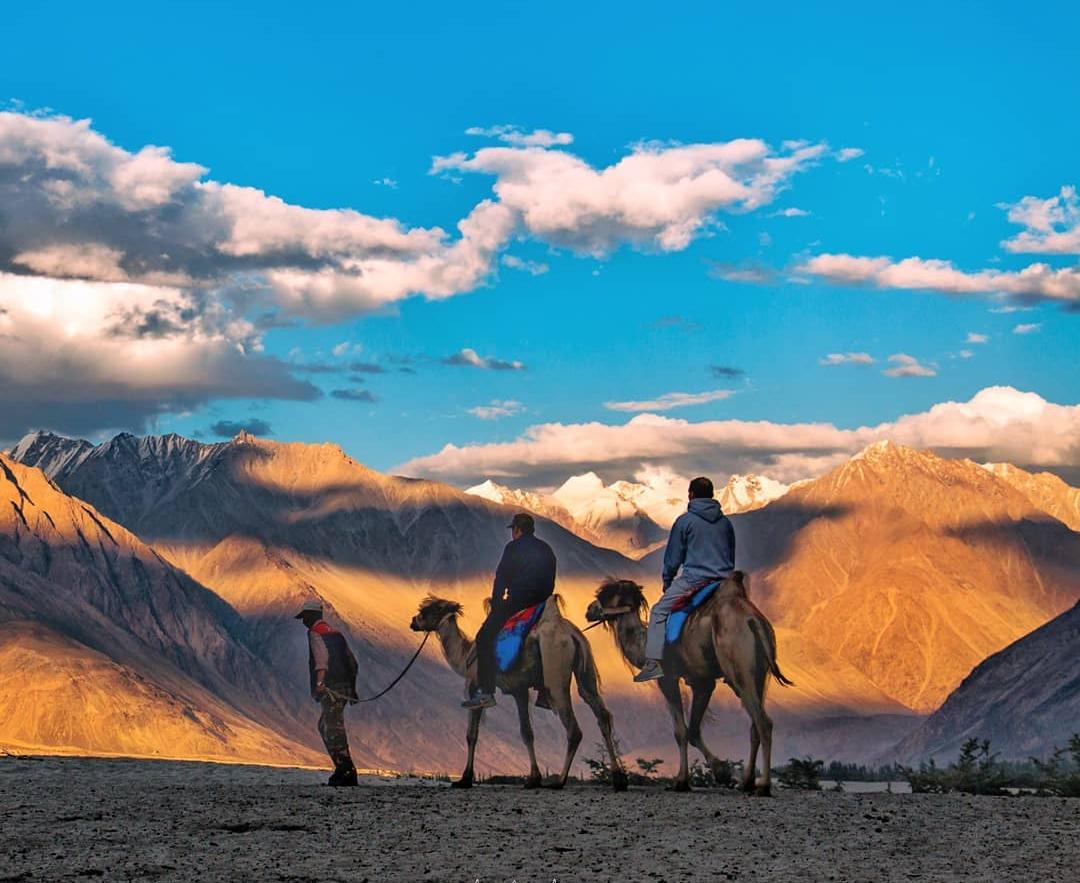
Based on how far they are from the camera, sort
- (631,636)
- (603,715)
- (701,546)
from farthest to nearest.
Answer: (631,636) → (603,715) → (701,546)

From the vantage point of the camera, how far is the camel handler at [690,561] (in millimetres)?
21250

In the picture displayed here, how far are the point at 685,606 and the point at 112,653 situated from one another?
142925 mm

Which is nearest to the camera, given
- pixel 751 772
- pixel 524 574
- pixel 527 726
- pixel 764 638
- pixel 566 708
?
pixel 764 638

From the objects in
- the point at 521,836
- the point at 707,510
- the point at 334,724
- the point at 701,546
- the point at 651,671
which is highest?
the point at 707,510

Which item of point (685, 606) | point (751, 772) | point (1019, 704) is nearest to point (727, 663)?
point (685, 606)

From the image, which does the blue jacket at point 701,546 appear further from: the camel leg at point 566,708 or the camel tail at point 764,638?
the camel leg at point 566,708

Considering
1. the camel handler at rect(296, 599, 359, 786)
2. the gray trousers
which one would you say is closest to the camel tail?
the gray trousers

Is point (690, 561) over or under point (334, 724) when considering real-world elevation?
over

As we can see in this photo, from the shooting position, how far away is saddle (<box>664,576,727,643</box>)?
2114cm

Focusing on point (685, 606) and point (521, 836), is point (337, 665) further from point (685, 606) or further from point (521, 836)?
point (521, 836)

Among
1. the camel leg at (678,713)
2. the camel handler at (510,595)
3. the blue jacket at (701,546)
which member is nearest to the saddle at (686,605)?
the blue jacket at (701,546)

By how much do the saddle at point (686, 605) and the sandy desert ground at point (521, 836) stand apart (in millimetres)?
2170

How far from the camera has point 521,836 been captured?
16.5 m

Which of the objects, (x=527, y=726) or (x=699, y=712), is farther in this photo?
(x=527, y=726)
